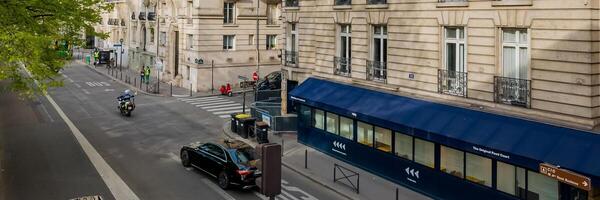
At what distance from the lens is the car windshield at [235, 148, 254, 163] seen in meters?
17.5

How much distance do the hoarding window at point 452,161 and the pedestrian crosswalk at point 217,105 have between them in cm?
1749

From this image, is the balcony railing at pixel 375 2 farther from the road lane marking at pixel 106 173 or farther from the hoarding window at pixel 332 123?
the road lane marking at pixel 106 173

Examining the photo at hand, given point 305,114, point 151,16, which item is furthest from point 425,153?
point 151,16

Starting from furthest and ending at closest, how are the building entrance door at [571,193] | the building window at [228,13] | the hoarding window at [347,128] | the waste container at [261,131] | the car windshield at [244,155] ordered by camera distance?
the building window at [228,13] < the waste container at [261,131] < the hoarding window at [347,128] < the car windshield at [244,155] < the building entrance door at [571,193]

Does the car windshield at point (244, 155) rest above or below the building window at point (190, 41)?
below

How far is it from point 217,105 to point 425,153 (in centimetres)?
2139

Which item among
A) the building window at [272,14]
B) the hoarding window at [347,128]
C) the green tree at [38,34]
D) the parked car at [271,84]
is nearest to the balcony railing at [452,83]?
the hoarding window at [347,128]

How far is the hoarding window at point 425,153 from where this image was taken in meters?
17.2

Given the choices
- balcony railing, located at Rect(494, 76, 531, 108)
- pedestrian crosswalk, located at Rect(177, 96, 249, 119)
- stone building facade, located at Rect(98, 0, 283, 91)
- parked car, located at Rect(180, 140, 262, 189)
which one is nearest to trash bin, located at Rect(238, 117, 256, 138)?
parked car, located at Rect(180, 140, 262, 189)

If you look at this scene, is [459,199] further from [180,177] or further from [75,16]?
[75,16]

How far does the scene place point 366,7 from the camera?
69.2ft

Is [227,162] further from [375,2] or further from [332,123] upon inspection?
[375,2]

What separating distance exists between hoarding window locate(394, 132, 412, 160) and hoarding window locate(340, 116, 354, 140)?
8.72ft

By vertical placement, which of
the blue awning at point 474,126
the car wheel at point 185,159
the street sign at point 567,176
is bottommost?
the car wheel at point 185,159
